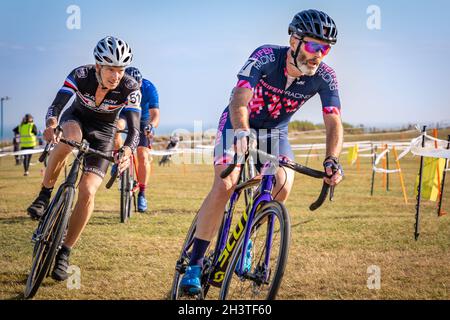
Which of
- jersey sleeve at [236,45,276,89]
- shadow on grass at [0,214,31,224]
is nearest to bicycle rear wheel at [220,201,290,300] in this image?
jersey sleeve at [236,45,276,89]

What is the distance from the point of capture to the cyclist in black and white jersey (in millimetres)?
5352

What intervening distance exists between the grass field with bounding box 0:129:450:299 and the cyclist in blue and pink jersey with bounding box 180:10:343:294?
47.7 inches

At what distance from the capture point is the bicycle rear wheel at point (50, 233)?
4840 millimetres

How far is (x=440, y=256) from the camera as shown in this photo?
22.9ft

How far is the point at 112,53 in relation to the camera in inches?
208

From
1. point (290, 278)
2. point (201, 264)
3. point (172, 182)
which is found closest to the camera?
point (201, 264)

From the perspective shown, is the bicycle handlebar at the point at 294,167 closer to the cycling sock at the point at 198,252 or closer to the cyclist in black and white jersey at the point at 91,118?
the cycling sock at the point at 198,252

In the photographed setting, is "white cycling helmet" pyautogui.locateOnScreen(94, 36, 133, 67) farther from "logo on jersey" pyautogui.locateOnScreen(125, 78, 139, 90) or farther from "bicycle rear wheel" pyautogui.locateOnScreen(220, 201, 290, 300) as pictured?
"bicycle rear wheel" pyautogui.locateOnScreen(220, 201, 290, 300)

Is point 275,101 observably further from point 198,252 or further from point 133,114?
point 133,114

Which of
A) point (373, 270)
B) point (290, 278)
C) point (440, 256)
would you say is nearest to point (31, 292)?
point (290, 278)

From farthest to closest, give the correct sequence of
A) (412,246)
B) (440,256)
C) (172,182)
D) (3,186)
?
(172,182)
(3,186)
(412,246)
(440,256)

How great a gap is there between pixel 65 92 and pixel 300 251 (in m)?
3.56

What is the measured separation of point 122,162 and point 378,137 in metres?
47.1
